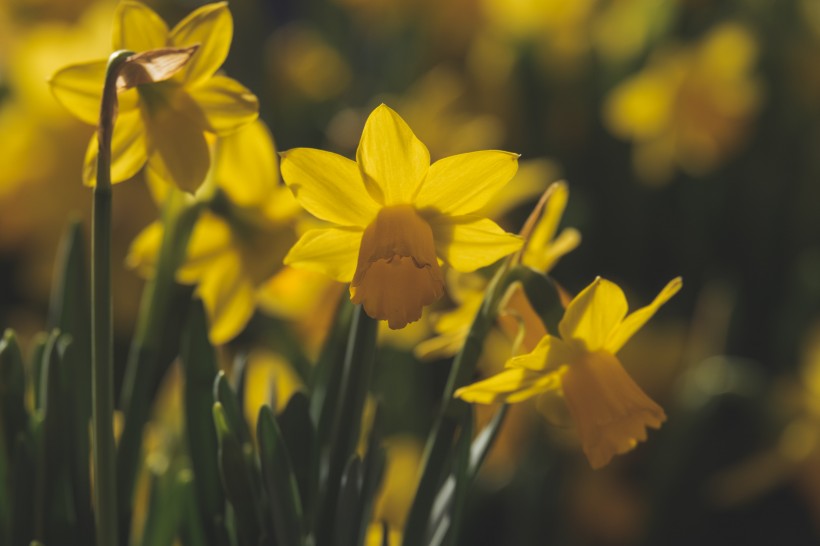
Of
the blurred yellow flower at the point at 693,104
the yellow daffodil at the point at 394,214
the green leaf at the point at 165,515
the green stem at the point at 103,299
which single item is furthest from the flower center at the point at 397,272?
the blurred yellow flower at the point at 693,104

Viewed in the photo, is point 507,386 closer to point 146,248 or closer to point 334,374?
Result: point 334,374

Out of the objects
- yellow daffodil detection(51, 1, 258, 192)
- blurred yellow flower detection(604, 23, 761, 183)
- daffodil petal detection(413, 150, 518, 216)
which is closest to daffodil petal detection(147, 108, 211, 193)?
yellow daffodil detection(51, 1, 258, 192)

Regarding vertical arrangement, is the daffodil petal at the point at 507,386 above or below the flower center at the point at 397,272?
below

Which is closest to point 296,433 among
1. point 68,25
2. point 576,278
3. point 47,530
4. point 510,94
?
point 47,530

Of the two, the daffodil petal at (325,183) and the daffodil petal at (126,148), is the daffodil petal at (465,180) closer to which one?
the daffodil petal at (325,183)

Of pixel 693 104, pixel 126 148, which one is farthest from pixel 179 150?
pixel 693 104

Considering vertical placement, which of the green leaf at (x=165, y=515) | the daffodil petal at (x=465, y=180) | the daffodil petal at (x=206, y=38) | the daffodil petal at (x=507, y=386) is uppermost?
the daffodil petal at (x=206, y=38)

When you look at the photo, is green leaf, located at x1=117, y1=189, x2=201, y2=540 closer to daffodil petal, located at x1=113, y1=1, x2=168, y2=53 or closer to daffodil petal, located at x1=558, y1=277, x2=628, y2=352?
daffodil petal, located at x1=113, y1=1, x2=168, y2=53
